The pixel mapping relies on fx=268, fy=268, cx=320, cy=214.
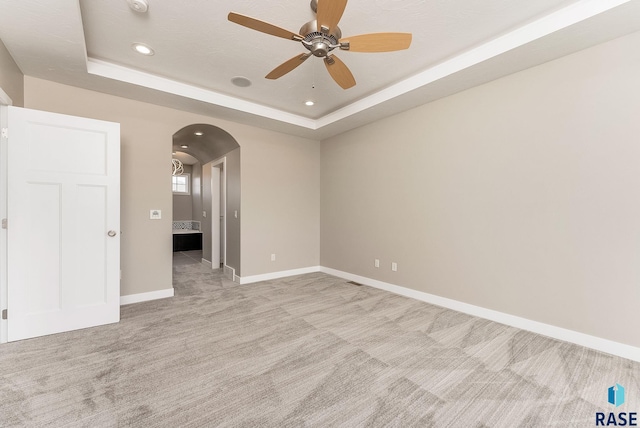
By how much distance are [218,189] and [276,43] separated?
3870mm

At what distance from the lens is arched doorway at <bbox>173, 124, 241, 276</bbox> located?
4750 millimetres

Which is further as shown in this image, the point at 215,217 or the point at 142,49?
the point at 215,217

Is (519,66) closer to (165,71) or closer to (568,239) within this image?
(568,239)

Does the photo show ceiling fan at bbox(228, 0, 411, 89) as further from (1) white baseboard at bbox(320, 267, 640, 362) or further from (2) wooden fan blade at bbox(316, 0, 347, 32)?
(1) white baseboard at bbox(320, 267, 640, 362)

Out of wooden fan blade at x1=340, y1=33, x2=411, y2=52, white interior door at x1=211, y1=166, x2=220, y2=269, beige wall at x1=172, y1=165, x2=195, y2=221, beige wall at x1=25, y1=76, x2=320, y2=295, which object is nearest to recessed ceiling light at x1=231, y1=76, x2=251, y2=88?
beige wall at x1=25, y1=76, x2=320, y2=295

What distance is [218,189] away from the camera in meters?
5.91

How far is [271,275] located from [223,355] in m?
2.60

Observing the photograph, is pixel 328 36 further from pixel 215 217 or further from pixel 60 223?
pixel 215 217

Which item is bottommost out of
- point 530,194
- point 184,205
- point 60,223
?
point 60,223

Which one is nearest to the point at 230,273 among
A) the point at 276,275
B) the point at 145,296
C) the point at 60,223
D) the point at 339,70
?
the point at 276,275

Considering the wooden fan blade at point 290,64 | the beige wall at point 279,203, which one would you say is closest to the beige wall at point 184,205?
the beige wall at point 279,203

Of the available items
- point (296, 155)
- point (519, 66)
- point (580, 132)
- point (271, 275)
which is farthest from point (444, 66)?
point (271, 275)

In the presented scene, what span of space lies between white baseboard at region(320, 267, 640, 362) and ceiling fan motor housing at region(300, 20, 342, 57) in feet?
10.5

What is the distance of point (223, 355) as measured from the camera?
2328 millimetres
